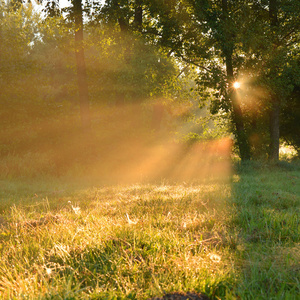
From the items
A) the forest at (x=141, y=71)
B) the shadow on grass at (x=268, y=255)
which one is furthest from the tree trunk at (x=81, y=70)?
the shadow on grass at (x=268, y=255)

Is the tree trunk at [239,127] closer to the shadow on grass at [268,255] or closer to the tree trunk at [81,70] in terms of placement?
the tree trunk at [81,70]

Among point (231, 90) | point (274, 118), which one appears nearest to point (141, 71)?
point (231, 90)

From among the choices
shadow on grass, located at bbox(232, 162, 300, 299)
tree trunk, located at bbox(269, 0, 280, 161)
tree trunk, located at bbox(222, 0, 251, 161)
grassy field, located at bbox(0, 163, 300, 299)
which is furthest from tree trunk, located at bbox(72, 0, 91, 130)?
shadow on grass, located at bbox(232, 162, 300, 299)

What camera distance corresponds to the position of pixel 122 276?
2887 millimetres

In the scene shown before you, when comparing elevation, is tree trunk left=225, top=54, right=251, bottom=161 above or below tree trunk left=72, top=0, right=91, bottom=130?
below

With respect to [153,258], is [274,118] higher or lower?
higher

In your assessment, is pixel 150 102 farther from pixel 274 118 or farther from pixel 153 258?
pixel 153 258

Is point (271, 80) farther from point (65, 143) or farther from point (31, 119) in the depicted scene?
point (31, 119)

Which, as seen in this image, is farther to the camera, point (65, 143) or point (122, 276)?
point (65, 143)

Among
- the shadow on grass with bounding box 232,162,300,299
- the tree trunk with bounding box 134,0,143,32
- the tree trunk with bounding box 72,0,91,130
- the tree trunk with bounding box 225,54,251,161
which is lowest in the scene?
the shadow on grass with bounding box 232,162,300,299

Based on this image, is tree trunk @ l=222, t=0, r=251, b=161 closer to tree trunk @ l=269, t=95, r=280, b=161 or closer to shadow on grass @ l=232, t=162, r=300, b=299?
tree trunk @ l=269, t=95, r=280, b=161

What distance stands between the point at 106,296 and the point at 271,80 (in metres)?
18.6

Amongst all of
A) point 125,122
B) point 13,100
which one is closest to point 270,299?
point 125,122

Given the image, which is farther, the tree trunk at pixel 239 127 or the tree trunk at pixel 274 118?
the tree trunk at pixel 274 118
